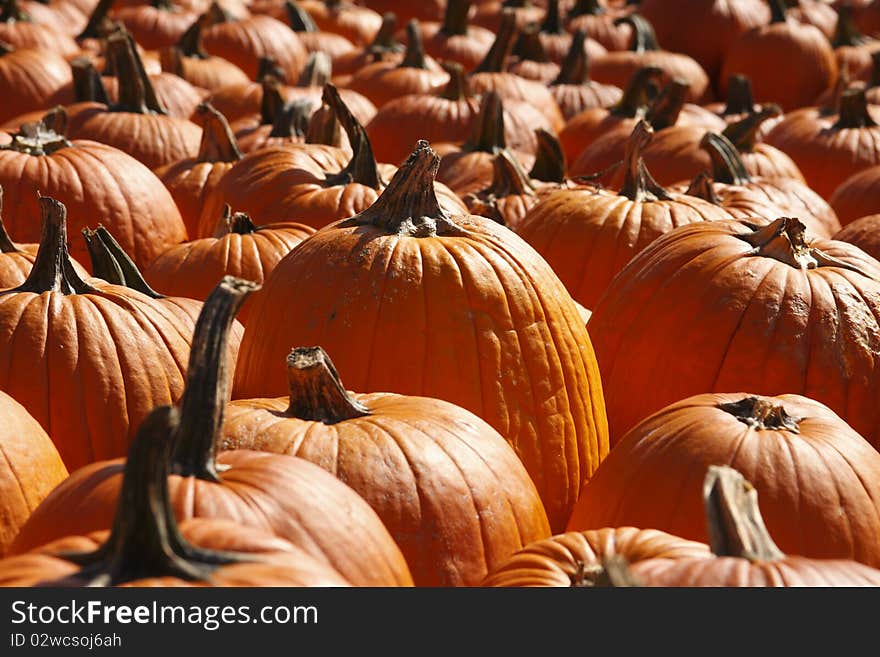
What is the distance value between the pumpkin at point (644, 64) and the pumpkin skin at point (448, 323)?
6174 millimetres

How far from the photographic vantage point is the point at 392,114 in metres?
7.13

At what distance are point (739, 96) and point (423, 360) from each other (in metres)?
5.61

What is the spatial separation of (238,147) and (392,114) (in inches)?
39.3

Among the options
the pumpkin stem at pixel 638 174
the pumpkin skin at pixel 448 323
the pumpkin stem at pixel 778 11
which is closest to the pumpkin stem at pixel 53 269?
the pumpkin skin at pixel 448 323

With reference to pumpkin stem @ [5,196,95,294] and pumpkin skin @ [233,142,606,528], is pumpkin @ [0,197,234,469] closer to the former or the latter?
pumpkin stem @ [5,196,95,294]

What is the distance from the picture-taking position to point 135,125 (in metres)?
6.34

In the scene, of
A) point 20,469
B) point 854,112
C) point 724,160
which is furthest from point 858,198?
point 20,469

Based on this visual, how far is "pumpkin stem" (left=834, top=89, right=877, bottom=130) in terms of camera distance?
7301 mm

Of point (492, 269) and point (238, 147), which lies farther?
point (238, 147)
